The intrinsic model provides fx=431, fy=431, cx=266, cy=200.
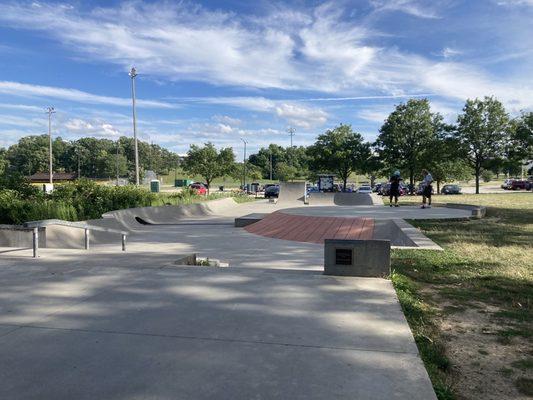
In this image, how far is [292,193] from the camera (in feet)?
106

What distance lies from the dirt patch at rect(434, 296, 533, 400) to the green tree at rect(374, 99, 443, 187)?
4340 cm

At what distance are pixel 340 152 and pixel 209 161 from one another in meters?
18.0

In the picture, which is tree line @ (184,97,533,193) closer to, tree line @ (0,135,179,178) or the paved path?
the paved path

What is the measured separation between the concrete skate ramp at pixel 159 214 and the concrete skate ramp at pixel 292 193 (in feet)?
21.9

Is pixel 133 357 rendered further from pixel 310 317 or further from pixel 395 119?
pixel 395 119

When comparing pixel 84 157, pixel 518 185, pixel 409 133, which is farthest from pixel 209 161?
pixel 84 157

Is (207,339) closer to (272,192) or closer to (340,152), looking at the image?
(272,192)

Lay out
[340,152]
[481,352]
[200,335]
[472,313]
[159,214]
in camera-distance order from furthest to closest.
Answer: [340,152] → [159,214] → [472,313] → [200,335] → [481,352]

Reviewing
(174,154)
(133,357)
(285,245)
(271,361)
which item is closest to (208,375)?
(271,361)

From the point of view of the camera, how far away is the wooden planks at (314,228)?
11.9 metres

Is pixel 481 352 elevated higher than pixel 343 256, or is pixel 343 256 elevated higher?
pixel 343 256

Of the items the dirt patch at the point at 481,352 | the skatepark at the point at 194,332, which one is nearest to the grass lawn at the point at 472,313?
the dirt patch at the point at 481,352

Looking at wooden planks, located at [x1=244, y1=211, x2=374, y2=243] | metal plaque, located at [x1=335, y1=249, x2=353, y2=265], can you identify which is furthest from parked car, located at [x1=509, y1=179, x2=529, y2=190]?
metal plaque, located at [x1=335, y1=249, x2=353, y2=265]

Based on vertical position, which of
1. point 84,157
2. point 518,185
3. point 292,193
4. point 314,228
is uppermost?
point 84,157
